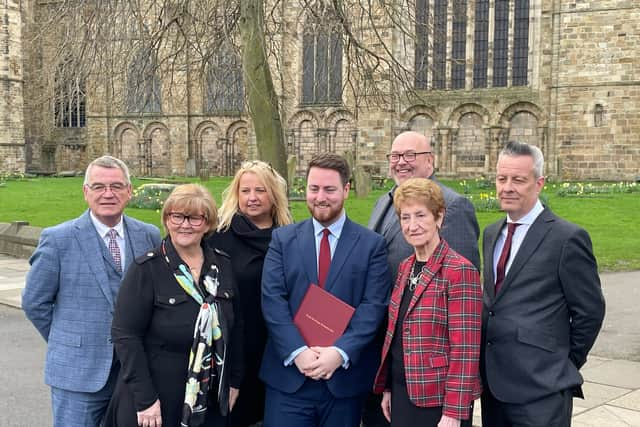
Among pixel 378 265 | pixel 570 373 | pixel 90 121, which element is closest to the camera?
pixel 570 373

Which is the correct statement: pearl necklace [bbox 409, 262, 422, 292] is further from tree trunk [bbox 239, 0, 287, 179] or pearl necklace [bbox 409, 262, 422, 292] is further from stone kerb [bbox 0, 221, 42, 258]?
stone kerb [bbox 0, 221, 42, 258]

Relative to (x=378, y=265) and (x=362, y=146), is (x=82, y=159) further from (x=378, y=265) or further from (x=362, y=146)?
(x=378, y=265)

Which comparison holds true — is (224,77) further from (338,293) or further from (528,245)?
(528,245)

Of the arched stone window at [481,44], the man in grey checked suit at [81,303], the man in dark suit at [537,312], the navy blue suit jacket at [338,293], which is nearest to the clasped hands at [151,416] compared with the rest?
the man in grey checked suit at [81,303]

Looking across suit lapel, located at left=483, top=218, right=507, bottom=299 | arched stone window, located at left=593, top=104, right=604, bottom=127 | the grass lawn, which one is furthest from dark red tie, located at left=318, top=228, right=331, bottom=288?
arched stone window, located at left=593, top=104, right=604, bottom=127

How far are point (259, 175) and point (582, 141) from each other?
2682 centimetres

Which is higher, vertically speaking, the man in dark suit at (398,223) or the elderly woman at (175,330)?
the man in dark suit at (398,223)

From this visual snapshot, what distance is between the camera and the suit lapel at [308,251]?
12.5ft

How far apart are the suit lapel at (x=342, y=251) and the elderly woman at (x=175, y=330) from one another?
53 cm

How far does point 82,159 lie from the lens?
40781mm

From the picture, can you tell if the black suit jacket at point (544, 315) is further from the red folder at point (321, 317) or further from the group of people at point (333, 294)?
the red folder at point (321, 317)

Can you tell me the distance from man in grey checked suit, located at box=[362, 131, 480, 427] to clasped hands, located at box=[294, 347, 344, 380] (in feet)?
1.77

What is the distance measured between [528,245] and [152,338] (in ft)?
6.14

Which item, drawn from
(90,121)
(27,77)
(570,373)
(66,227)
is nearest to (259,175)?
(66,227)
